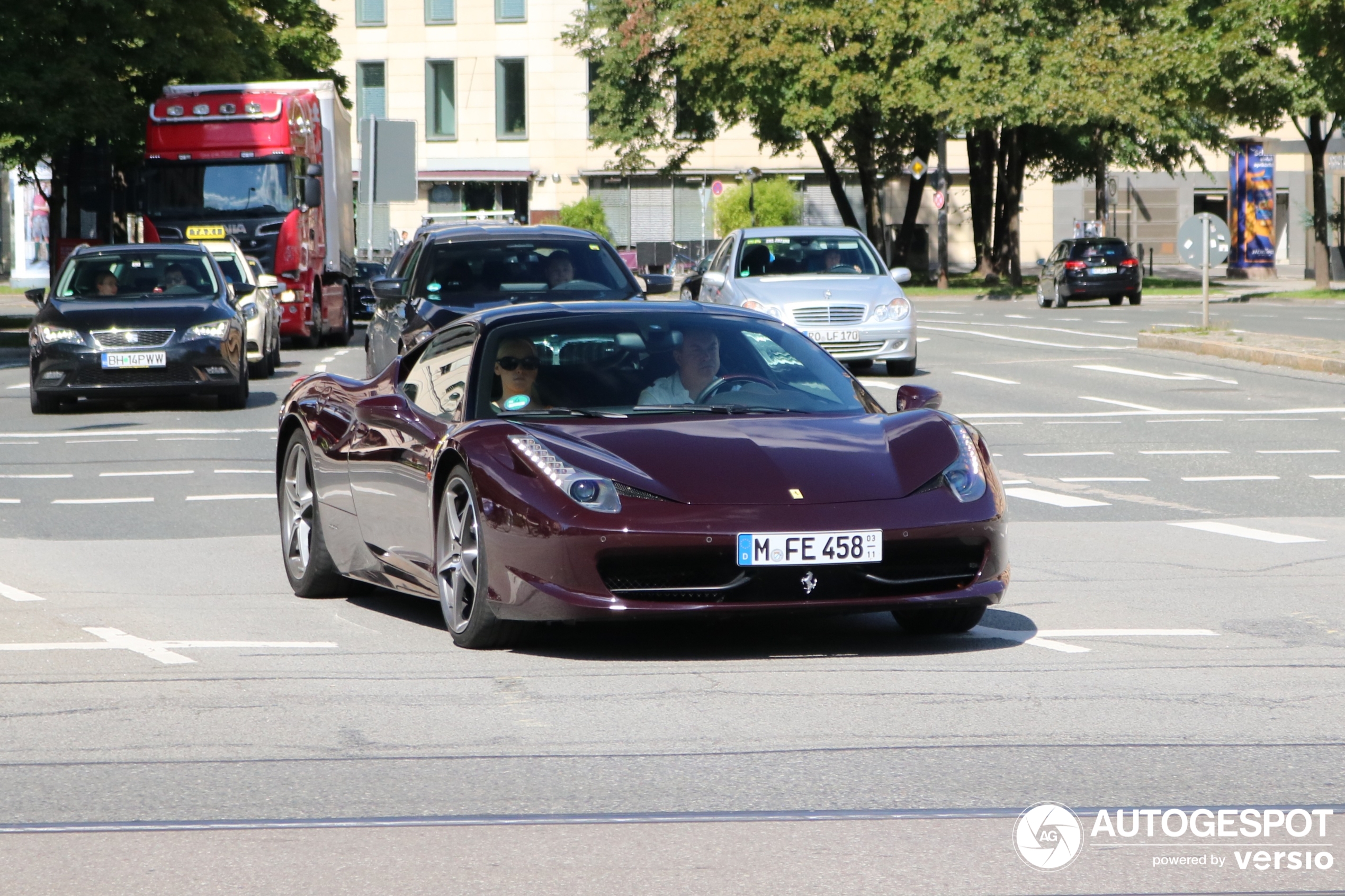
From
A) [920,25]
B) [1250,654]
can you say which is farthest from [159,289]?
[920,25]

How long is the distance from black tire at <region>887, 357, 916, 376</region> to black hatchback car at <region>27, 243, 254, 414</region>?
25.5 ft

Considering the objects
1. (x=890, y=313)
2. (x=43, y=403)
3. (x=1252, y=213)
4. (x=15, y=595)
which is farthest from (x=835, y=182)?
(x=15, y=595)

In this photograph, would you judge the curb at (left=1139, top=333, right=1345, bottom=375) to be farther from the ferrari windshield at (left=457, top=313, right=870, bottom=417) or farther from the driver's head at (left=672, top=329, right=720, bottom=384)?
the driver's head at (left=672, top=329, right=720, bottom=384)

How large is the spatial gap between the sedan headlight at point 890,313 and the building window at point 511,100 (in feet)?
210

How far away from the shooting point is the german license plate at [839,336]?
77.7 feet

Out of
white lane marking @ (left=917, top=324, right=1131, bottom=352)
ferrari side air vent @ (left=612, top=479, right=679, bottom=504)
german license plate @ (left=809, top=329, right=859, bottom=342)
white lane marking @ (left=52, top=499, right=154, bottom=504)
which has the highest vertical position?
german license plate @ (left=809, top=329, right=859, bottom=342)

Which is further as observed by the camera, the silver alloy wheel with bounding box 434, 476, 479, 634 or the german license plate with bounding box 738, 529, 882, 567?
the silver alloy wheel with bounding box 434, 476, 479, 634

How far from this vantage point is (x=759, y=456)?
23.8 feet

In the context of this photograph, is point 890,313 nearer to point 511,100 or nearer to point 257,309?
point 257,309

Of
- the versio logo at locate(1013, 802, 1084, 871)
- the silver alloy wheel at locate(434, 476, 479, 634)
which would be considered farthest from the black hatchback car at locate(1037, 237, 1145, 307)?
the versio logo at locate(1013, 802, 1084, 871)

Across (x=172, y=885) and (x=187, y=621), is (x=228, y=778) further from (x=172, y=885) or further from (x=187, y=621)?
(x=187, y=621)

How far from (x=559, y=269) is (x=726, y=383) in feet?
31.7

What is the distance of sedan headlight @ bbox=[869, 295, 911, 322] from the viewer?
78.4ft

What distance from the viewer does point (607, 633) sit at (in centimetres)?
801
